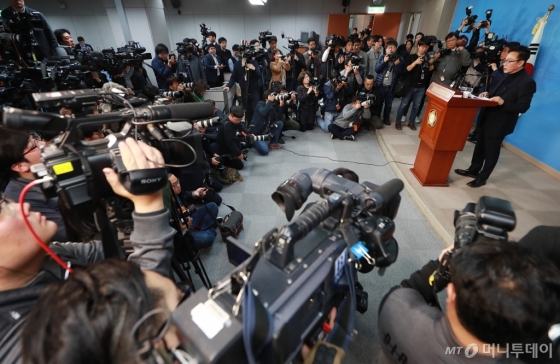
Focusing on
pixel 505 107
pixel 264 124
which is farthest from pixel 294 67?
pixel 505 107

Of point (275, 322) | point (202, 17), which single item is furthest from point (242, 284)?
point (202, 17)

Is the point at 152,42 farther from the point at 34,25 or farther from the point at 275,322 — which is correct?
the point at 275,322

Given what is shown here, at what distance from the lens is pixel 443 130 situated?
2502 millimetres

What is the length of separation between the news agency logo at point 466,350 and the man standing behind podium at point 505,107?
2.57 m

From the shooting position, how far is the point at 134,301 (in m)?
0.51

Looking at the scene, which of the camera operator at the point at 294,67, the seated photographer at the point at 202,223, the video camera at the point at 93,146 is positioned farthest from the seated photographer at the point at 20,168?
the camera operator at the point at 294,67

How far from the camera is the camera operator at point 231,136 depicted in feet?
10.8

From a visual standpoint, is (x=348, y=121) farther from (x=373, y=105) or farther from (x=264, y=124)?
(x=264, y=124)

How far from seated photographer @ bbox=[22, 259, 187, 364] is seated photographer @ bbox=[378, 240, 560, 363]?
2.35ft

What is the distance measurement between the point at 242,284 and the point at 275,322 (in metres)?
0.12

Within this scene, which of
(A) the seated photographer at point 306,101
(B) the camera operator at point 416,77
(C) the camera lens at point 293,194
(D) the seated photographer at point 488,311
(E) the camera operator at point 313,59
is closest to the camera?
(D) the seated photographer at point 488,311

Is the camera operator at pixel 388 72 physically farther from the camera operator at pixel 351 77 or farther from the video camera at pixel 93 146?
the video camera at pixel 93 146

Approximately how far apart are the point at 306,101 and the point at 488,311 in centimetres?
458

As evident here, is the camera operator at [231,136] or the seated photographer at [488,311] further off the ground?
the seated photographer at [488,311]
